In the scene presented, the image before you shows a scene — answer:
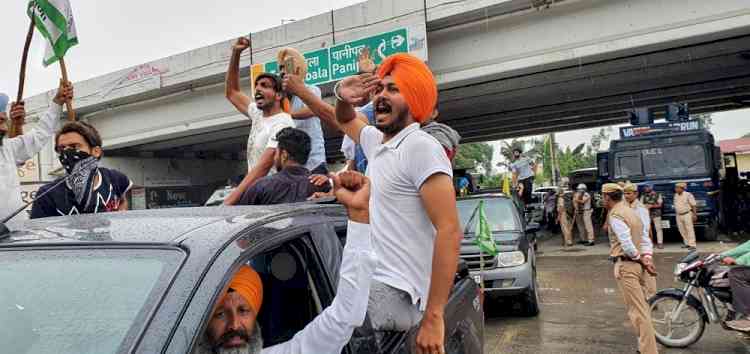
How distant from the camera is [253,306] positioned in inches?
72.7

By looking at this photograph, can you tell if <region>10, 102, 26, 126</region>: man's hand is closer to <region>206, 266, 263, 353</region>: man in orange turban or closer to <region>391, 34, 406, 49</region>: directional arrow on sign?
<region>206, 266, 263, 353</region>: man in orange turban

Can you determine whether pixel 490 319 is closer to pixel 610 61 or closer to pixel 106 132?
pixel 610 61

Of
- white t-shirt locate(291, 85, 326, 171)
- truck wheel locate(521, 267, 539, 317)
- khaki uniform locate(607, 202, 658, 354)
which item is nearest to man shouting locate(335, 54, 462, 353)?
white t-shirt locate(291, 85, 326, 171)

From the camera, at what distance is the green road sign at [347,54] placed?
11.6m

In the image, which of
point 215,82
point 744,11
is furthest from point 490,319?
point 215,82

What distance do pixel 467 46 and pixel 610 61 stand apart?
3307 millimetres

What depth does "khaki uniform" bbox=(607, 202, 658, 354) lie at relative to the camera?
4785mm

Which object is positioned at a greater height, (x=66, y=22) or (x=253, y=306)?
(x=66, y=22)

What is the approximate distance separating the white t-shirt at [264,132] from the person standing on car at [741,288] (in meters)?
4.05

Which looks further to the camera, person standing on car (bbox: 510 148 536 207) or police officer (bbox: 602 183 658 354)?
person standing on car (bbox: 510 148 536 207)

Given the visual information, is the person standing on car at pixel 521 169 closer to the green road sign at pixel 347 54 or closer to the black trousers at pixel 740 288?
the green road sign at pixel 347 54

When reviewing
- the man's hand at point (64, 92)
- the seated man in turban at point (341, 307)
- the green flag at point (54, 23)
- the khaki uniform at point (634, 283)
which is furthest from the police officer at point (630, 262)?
the green flag at point (54, 23)

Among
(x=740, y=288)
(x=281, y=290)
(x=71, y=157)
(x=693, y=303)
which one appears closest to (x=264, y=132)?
(x=71, y=157)

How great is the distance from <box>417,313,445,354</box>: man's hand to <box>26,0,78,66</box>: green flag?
136 inches
